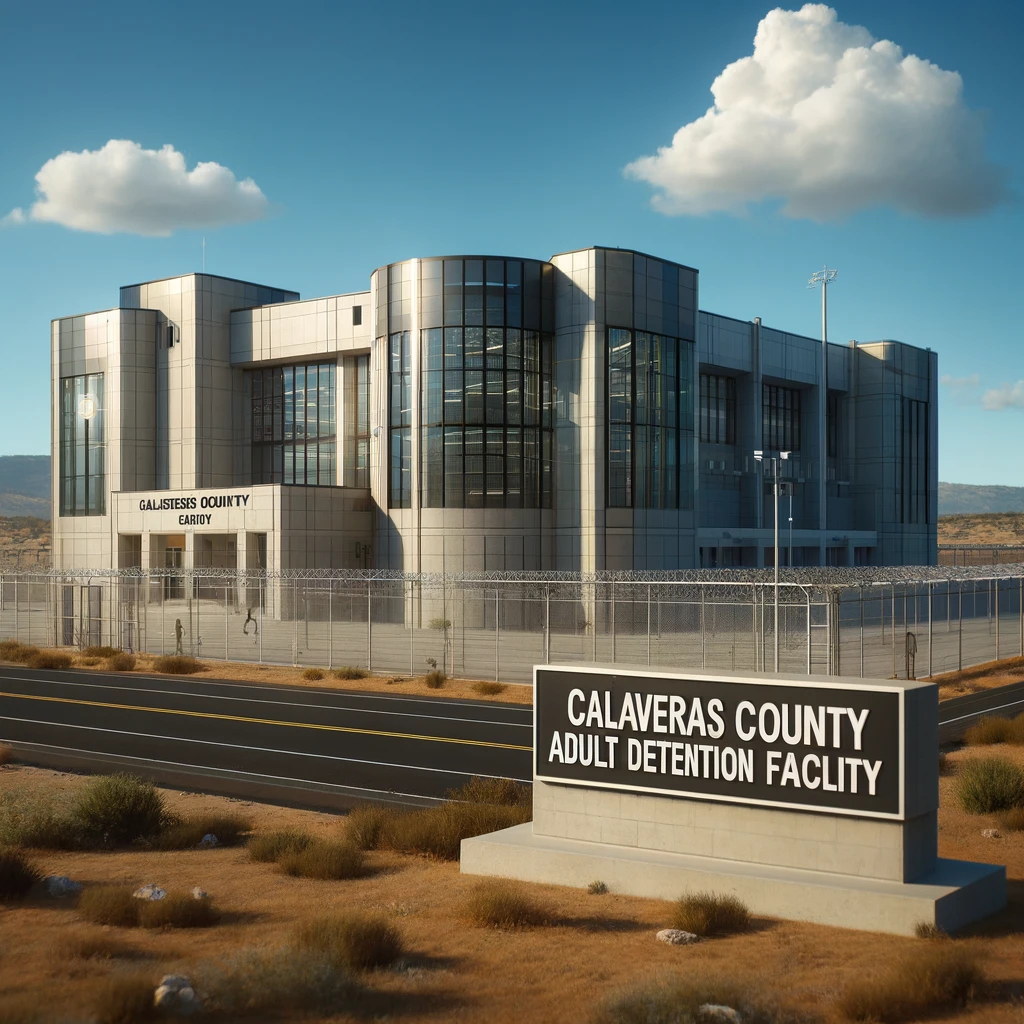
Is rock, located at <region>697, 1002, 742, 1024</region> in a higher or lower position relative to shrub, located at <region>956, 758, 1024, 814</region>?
higher

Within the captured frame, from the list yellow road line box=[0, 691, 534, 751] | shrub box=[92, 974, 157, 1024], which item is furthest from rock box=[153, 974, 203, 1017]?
yellow road line box=[0, 691, 534, 751]

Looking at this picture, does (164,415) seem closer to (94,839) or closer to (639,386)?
(639,386)

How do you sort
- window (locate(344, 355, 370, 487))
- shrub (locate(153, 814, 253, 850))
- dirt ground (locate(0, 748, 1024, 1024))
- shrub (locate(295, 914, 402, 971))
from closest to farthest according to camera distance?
dirt ground (locate(0, 748, 1024, 1024)) → shrub (locate(295, 914, 402, 971)) → shrub (locate(153, 814, 253, 850)) → window (locate(344, 355, 370, 487))

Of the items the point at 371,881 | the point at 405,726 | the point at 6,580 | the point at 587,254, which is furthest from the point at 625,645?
the point at 371,881

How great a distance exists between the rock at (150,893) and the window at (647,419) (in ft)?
160

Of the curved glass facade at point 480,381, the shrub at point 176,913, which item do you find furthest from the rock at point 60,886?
the curved glass facade at point 480,381

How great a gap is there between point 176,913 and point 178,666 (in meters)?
32.1

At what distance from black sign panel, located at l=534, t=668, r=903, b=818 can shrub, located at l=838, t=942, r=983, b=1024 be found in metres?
2.32

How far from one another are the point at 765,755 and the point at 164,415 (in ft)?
213

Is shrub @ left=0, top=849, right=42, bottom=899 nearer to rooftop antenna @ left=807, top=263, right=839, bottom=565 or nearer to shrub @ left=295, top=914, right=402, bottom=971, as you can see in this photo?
shrub @ left=295, top=914, right=402, bottom=971

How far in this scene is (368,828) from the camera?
48.9 ft

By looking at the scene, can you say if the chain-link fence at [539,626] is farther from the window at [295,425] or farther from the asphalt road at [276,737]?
the window at [295,425]

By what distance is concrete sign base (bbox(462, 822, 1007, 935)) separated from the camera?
10.6 meters

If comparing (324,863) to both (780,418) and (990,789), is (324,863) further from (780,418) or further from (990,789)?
(780,418)
